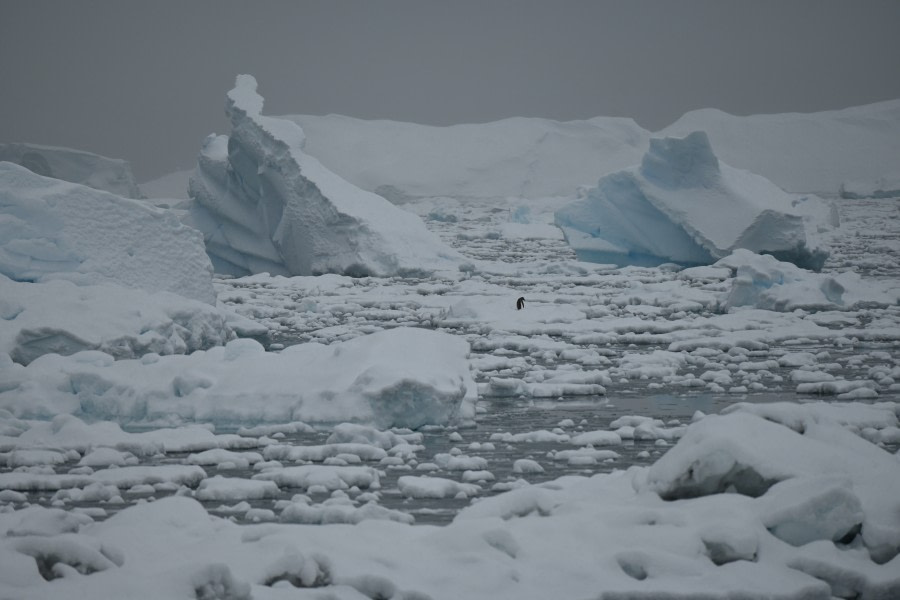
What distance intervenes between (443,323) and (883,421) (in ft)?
19.6

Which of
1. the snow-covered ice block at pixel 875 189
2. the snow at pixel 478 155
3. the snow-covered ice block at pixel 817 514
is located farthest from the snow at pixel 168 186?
the snow-covered ice block at pixel 817 514

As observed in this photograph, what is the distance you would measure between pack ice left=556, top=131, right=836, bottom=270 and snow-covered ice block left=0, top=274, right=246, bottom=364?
30.9ft

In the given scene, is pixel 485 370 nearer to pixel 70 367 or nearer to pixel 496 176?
pixel 70 367

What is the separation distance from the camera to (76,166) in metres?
30.9

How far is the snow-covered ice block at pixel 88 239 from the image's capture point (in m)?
9.41

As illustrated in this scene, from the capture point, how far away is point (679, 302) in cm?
1280

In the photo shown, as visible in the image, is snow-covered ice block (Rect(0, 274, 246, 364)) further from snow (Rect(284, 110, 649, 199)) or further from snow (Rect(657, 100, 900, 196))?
snow (Rect(657, 100, 900, 196))

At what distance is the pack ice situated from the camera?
1595cm

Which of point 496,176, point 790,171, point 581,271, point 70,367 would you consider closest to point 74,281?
point 70,367

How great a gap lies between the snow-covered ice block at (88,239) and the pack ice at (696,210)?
8717 mm

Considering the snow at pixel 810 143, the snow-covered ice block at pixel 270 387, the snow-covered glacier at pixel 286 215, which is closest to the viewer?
the snow-covered ice block at pixel 270 387

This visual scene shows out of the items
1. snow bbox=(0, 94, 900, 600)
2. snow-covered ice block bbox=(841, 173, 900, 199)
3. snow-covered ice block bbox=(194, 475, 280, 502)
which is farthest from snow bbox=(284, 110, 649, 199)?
snow-covered ice block bbox=(194, 475, 280, 502)

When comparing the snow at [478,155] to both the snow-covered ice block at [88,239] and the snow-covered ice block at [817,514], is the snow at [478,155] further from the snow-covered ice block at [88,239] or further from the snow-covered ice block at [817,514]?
the snow-covered ice block at [817,514]

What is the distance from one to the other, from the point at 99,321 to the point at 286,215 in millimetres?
8017
